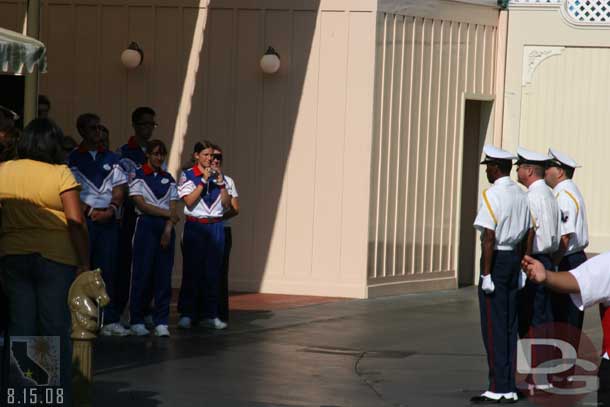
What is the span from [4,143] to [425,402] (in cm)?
335

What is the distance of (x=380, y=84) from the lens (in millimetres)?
14242

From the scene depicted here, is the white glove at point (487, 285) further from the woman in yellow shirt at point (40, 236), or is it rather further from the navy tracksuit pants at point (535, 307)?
the woman in yellow shirt at point (40, 236)

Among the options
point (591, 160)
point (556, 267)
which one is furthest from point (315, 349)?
point (591, 160)

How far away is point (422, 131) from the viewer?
15.0m

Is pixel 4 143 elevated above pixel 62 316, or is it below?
above

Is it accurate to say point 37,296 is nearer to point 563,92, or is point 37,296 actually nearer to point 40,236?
point 40,236

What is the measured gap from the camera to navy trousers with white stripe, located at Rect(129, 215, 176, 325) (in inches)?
430

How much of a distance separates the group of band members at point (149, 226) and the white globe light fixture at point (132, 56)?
3143 millimetres

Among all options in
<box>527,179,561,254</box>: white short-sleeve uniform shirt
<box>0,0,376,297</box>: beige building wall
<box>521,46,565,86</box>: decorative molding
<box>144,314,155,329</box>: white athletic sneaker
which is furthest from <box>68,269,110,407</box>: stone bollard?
<box>521,46,565,86</box>: decorative molding

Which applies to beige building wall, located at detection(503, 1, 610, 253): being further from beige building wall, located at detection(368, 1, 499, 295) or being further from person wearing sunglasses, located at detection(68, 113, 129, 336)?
person wearing sunglasses, located at detection(68, 113, 129, 336)

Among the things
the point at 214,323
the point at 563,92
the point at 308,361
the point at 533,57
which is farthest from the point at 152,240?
the point at 563,92

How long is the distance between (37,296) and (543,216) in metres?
4.02

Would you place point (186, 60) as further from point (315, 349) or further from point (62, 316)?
point (62, 316)

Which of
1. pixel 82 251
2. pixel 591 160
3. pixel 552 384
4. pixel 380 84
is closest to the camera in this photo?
pixel 82 251
